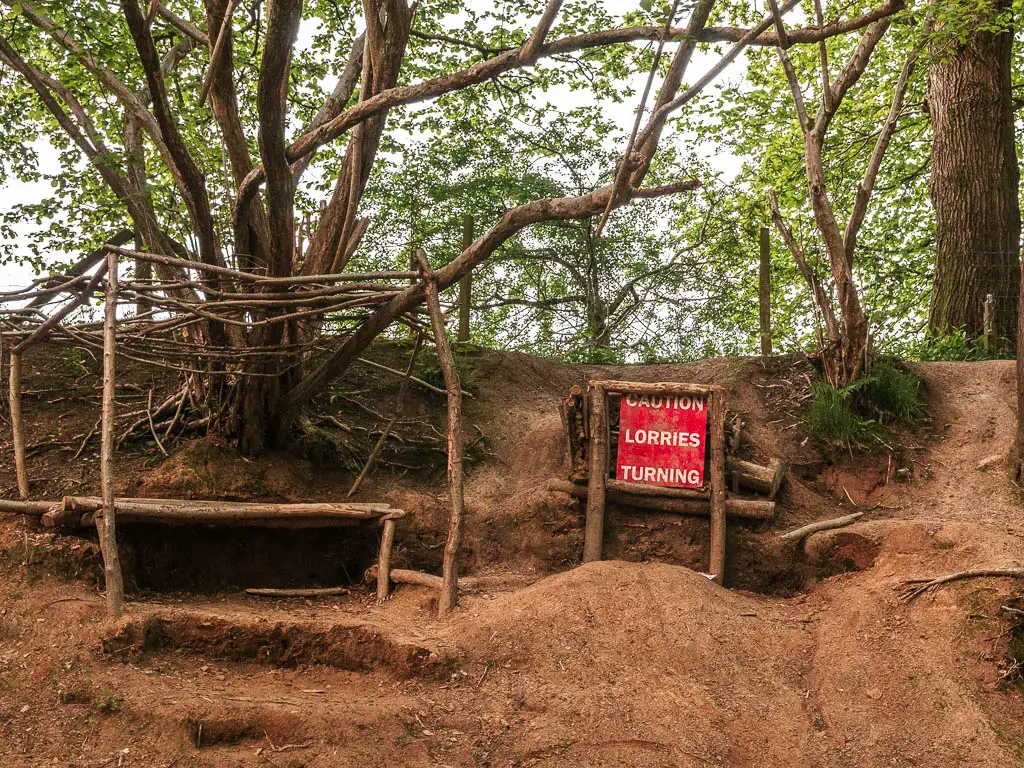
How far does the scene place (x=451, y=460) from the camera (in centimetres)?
563

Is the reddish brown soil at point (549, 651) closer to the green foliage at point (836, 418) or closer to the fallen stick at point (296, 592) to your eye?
the fallen stick at point (296, 592)

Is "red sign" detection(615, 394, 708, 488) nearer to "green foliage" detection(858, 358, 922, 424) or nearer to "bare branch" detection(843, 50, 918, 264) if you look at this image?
"green foliage" detection(858, 358, 922, 424)

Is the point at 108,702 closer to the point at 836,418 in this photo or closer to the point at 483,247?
the point at 483,247

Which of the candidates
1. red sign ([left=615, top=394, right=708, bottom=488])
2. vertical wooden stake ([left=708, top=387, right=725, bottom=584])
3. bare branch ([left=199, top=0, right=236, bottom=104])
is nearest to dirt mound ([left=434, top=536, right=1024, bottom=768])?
vertical wooden stake ([left=708, top=387, right=725, bottom=584])

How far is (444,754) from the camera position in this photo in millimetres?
4289

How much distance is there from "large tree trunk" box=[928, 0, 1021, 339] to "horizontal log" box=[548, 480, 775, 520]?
475 centimetres

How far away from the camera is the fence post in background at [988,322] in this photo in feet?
31.0

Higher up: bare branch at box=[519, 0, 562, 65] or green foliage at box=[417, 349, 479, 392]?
bare branch at box=[519, 0, 562, 65]

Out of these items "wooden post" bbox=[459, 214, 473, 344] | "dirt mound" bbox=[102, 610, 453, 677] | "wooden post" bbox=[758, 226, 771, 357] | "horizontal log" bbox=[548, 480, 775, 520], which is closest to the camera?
"dirt mound" bbox=[102, 610, 453, 677]

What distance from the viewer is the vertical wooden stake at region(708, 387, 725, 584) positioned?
257 inches

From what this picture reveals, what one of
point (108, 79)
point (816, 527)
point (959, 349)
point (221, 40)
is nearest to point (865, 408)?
point (816, 527)

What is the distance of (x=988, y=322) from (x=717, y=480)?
16.5 ft

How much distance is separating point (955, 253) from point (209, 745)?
962cm

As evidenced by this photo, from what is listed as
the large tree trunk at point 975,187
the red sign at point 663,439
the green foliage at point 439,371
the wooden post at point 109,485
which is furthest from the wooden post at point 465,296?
the large tree trunk at point 975,187
